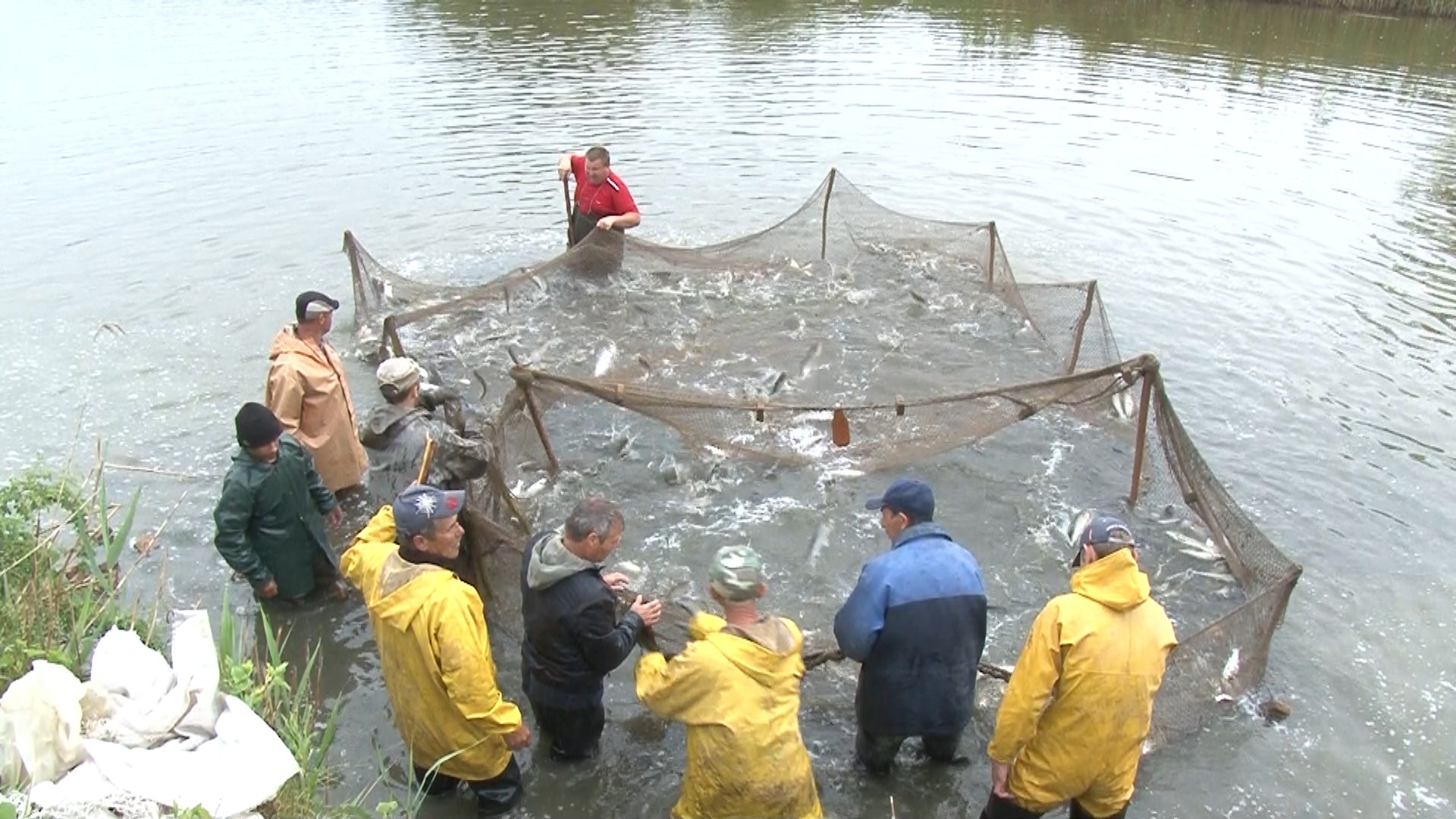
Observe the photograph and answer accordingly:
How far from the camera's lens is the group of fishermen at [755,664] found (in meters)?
4.08

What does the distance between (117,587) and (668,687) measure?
3.96m

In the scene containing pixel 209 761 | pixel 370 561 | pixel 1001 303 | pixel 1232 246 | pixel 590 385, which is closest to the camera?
pixel 209 761

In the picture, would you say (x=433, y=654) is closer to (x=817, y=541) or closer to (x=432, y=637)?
(x=432, y=637)

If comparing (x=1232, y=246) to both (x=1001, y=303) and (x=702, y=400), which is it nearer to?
(x=1001, y=303)

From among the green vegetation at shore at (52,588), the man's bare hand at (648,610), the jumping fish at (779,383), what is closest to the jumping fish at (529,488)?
the jumping fish at (779,383)

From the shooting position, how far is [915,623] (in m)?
4.57

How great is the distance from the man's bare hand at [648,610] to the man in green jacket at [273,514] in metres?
2.53

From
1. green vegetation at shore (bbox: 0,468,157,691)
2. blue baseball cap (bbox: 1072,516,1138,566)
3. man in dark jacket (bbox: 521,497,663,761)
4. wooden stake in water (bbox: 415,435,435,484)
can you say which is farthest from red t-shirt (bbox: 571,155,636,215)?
blue baseball cap (bbox: 1072,516,1138,566)

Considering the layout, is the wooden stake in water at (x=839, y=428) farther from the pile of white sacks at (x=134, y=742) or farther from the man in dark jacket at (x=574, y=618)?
the pile of white sacks at (x=134, y=742)

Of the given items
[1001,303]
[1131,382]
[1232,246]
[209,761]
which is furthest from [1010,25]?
[209,761]

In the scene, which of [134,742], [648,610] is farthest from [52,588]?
[648,610]

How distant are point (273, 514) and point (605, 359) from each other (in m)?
4.77

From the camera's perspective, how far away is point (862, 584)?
4.68 m

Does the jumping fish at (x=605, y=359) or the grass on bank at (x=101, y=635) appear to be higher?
the grass on bank at (x=101, y=635)
